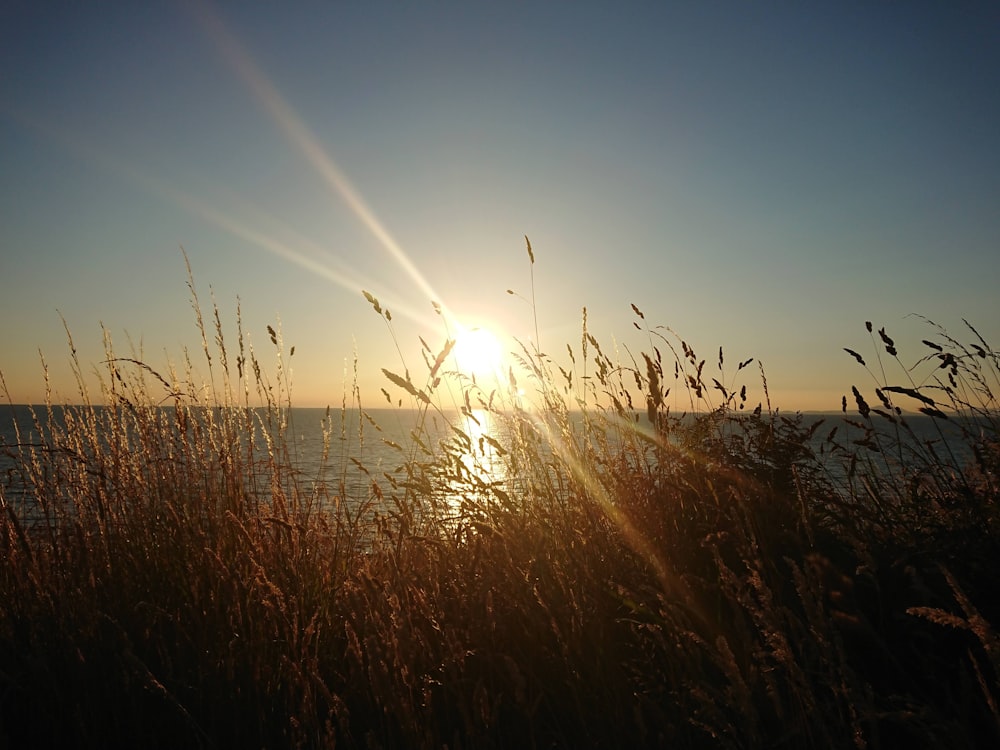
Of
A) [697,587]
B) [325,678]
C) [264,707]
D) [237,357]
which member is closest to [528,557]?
[697,587]

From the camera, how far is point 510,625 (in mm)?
2121

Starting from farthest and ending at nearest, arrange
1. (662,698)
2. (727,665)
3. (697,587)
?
1. (697,587)
2. (662,698)
3. (727,665)

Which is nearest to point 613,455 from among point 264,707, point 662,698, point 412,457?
point 412,457

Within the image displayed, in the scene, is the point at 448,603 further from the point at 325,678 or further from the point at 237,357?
the point at 237,357

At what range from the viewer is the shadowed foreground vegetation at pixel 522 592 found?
4.91ft

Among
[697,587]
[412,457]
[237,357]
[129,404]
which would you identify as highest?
[237,357]

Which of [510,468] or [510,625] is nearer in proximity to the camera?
[510,625]

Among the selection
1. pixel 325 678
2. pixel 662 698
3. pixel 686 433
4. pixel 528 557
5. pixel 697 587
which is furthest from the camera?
pixel 686 433

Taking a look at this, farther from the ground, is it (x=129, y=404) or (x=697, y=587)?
(x=129, y=404)

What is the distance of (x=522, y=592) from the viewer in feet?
7.17

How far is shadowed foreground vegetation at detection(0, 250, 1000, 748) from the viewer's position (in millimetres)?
1498

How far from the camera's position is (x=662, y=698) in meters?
1.68

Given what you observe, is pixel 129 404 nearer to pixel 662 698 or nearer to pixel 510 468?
pixel 510 468

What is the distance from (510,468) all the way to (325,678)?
165cm
